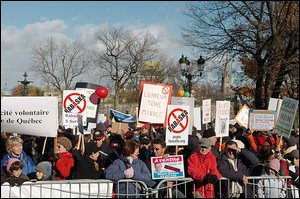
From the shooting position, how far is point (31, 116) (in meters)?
8.78

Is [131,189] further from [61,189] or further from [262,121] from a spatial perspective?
[262,121]

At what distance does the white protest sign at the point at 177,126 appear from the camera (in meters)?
9.51

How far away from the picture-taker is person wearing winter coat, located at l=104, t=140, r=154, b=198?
715cm

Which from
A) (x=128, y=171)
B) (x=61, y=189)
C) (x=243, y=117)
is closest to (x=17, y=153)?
(x=61, y=189)

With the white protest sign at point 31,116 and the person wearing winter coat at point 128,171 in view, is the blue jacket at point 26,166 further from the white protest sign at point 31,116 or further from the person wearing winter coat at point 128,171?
the person wearing winter coat at point 128,171

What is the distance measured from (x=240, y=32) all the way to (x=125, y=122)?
24.1 feet

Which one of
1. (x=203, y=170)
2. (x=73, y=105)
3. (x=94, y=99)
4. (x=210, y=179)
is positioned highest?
(x=94, y=99)

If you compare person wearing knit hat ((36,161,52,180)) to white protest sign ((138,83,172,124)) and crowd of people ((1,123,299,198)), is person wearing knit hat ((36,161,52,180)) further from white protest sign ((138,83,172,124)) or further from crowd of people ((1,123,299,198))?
white protest sign ((138,83,172,124))

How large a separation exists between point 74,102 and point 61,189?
4.30 meters

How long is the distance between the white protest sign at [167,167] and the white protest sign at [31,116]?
208cm

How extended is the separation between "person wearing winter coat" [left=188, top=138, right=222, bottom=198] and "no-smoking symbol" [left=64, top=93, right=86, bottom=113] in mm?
3879

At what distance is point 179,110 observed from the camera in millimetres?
9773

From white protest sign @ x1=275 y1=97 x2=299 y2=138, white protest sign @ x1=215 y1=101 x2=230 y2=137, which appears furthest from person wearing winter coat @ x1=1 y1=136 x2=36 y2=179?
white protest sign @ x1=275 y1=97 x2=299 y2=138

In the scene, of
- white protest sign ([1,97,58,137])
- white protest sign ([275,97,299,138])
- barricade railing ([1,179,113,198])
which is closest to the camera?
barricade railing ([1,179,113,198])
